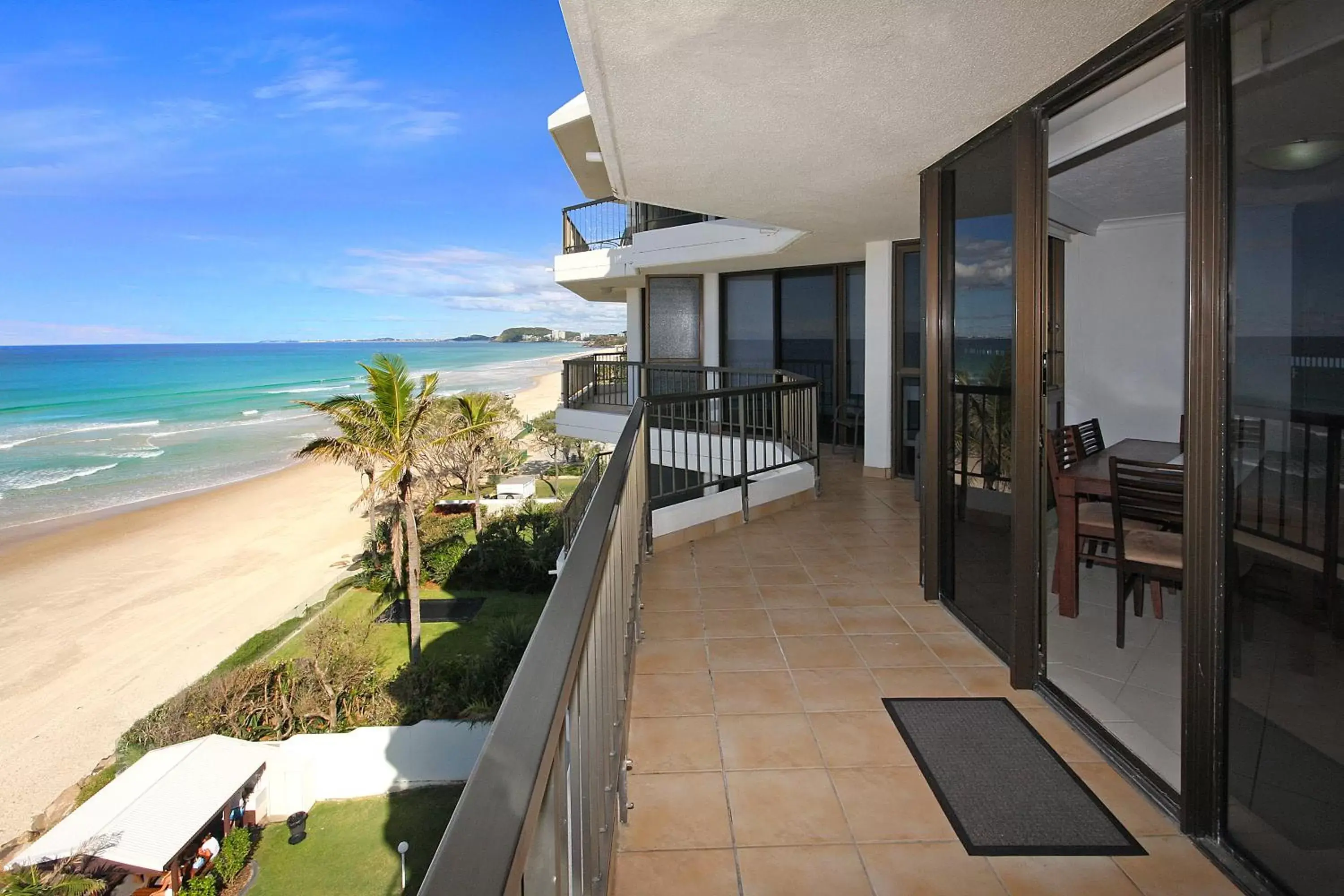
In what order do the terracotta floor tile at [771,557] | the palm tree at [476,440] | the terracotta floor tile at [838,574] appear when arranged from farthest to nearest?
the palm tree at [476,440], the terracotta floor tile at [771,557], the terracotta floor tile at [838,574]

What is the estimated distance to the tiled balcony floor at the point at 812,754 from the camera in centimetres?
210

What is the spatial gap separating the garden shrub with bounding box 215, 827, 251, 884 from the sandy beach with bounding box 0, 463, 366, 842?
3.87 meters

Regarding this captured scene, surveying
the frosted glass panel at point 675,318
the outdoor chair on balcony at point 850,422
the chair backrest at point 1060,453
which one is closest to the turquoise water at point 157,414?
the frosted glass panel at point 675,318

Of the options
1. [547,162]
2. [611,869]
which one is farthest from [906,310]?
[547,162]

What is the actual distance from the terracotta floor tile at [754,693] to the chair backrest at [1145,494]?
1819mm

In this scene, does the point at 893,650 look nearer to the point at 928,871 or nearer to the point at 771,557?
the point at 928,871

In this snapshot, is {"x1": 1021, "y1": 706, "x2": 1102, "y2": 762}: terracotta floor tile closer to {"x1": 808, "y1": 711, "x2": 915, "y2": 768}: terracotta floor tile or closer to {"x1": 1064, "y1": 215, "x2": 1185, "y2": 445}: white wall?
{"x1": 808, "y1": 711, "x2": 915, "y2": 768}: terracotta floor tile

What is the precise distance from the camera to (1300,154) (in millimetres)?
1753

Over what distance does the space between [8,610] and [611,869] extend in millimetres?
20159

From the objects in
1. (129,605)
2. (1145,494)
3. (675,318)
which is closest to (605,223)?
(675,318)

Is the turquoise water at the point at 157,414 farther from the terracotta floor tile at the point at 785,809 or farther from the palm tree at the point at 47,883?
the terracotta floor tile at the point at 785,809

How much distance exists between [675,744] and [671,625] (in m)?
1.25

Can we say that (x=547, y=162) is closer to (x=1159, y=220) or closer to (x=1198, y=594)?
(x=1159, y=220)

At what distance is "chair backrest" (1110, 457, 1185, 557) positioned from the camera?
3.39 metres
